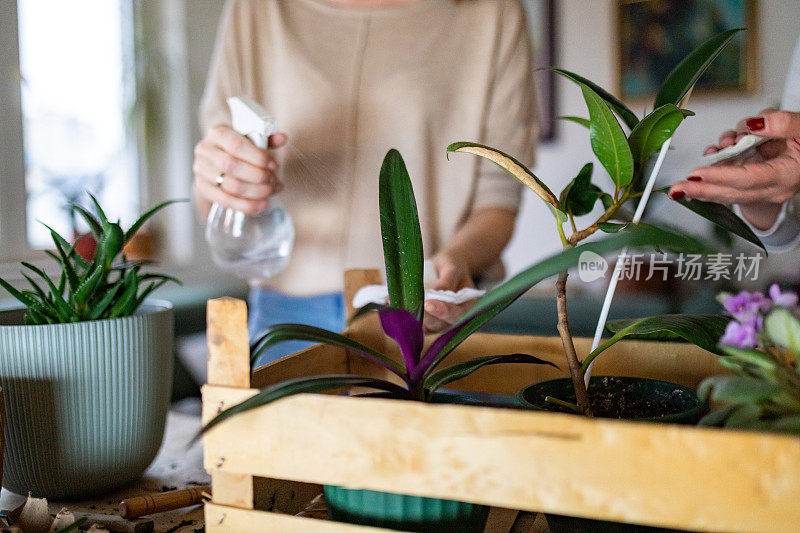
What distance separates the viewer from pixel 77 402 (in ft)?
1.82

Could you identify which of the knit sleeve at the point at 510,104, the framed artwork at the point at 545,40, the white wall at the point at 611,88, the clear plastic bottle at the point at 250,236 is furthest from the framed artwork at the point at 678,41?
the clear plastic bottle at the point at 250,236

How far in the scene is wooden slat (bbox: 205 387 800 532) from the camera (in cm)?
32

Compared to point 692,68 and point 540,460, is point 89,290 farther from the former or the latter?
point 692,68

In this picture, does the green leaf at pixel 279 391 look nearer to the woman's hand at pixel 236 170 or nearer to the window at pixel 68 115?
the woman's hand at pixel 236 170

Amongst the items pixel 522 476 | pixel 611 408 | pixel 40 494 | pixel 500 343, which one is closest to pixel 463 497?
pixel 522 476

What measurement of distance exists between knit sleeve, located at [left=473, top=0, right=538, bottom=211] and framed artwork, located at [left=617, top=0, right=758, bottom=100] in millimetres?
2226

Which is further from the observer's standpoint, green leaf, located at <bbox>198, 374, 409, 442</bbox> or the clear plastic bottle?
the clear plastic bottle

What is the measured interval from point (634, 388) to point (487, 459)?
0.22m

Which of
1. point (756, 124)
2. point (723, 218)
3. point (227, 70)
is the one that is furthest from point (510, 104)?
point (723, 218)

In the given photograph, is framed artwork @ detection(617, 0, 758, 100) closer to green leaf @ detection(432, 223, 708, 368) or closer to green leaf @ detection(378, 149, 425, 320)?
green leaf @ detection(378, 149, 425, 320)

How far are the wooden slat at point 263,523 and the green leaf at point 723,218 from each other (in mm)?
333

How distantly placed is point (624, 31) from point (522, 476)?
335 cm

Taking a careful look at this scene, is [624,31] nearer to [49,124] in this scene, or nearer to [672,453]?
Answer: [49,124]

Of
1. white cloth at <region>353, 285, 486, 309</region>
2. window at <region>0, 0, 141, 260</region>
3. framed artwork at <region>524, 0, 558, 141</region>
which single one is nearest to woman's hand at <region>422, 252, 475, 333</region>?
white cloth at <region>353, 285, 486, 309</region>
